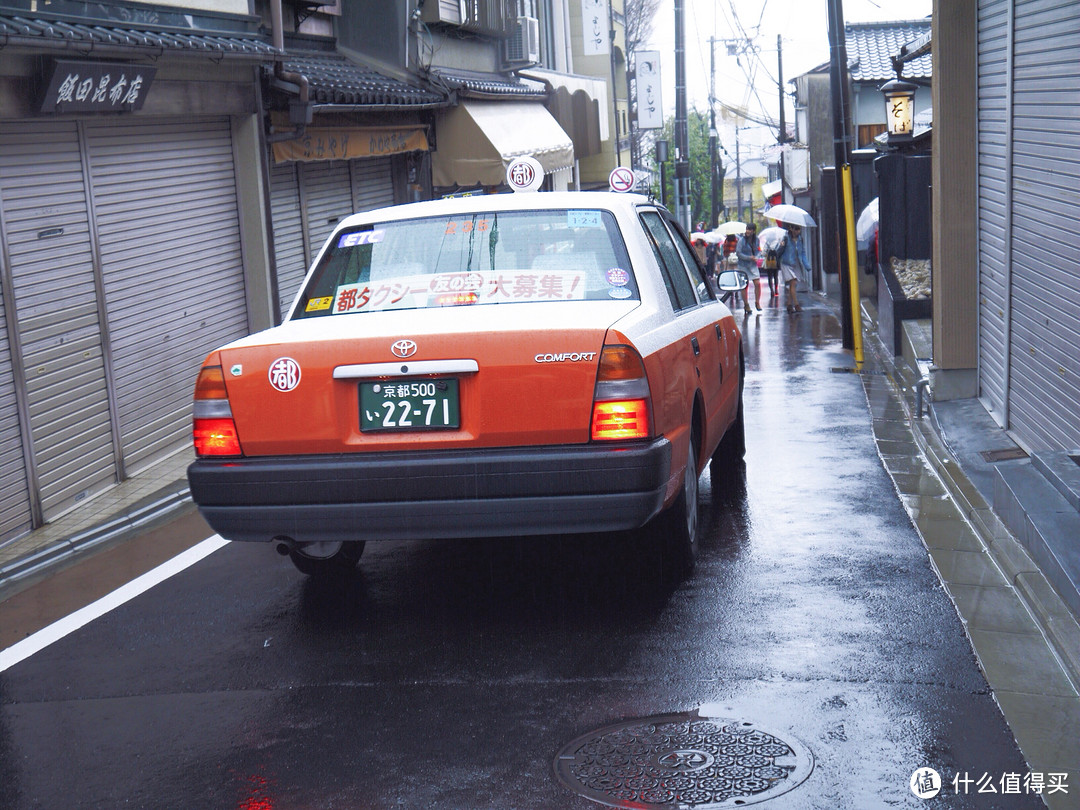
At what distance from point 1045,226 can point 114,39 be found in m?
6.73

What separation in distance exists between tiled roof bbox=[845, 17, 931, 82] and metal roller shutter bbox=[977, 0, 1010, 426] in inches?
935

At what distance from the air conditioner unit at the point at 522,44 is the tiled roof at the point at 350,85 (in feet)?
23.1

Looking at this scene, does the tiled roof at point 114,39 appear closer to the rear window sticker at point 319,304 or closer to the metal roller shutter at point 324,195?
the metal roller shutter at point 324,195

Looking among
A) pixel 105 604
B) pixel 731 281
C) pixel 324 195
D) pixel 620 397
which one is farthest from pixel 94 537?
pixel 324 195

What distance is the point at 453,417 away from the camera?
16.5 ft

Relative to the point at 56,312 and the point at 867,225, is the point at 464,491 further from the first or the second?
the point at 867,225

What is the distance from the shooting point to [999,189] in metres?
9.53

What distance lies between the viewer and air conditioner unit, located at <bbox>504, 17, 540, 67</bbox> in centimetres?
2555

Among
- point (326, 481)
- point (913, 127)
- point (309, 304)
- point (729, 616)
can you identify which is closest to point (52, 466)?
point (309, 304)

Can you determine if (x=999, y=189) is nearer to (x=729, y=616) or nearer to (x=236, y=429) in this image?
(x=729, y=616)

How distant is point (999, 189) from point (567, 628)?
5.89m

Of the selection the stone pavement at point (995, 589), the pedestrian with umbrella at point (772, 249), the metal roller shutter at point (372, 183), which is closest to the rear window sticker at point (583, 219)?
the stone pavement at point (995, 589)

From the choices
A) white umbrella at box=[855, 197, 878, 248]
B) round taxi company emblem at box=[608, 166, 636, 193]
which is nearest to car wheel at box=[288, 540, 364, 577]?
white umbrella at box=[855, 197, 878, 248]

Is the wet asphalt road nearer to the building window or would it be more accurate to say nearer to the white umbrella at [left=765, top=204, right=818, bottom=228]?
the white umbrella at [left=765, top=204, right=818, bottom=228]
